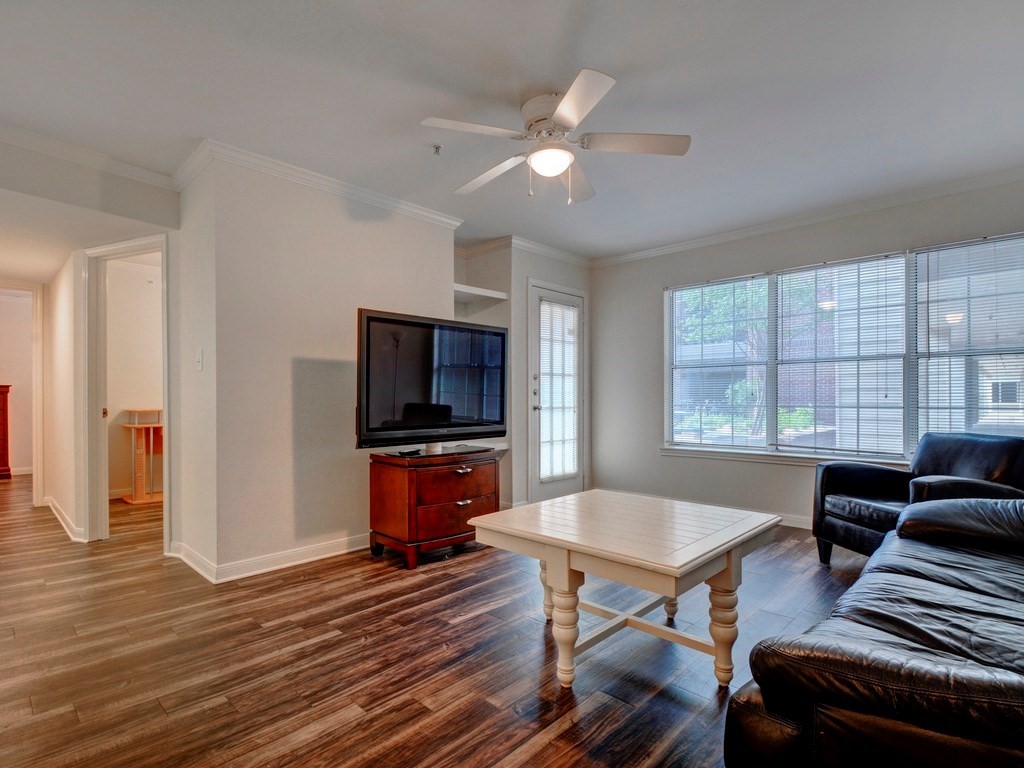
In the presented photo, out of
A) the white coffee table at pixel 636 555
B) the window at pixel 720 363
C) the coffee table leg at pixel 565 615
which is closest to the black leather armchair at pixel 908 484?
the white coffee table at pixel 636 555

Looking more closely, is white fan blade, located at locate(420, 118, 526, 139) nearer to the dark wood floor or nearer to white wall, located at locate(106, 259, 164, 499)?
the dark wood floor

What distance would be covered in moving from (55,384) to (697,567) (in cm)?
573

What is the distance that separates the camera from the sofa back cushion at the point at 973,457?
2.90m

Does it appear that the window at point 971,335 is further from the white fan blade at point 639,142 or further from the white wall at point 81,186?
the white wall at point 81,186

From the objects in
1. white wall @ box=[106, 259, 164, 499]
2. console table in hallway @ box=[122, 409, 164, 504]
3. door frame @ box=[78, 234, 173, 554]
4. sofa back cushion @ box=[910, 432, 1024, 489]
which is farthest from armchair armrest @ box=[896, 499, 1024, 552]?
white wall @ box=[106, 259, 164, 499]

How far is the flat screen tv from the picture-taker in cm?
326

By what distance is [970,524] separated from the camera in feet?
7.10

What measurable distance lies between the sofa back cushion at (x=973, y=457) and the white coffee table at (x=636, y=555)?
1.68 metres

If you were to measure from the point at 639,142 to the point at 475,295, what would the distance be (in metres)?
2.64

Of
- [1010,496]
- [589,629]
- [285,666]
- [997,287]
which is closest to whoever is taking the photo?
[285,666]

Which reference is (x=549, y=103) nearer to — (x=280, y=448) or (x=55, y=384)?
(x=280, y=448)

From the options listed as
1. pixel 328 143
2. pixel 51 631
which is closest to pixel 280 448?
pixel 51 631

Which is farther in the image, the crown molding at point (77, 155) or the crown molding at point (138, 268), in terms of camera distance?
the crown molding at point (138, 268)

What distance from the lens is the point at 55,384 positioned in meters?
4.79
